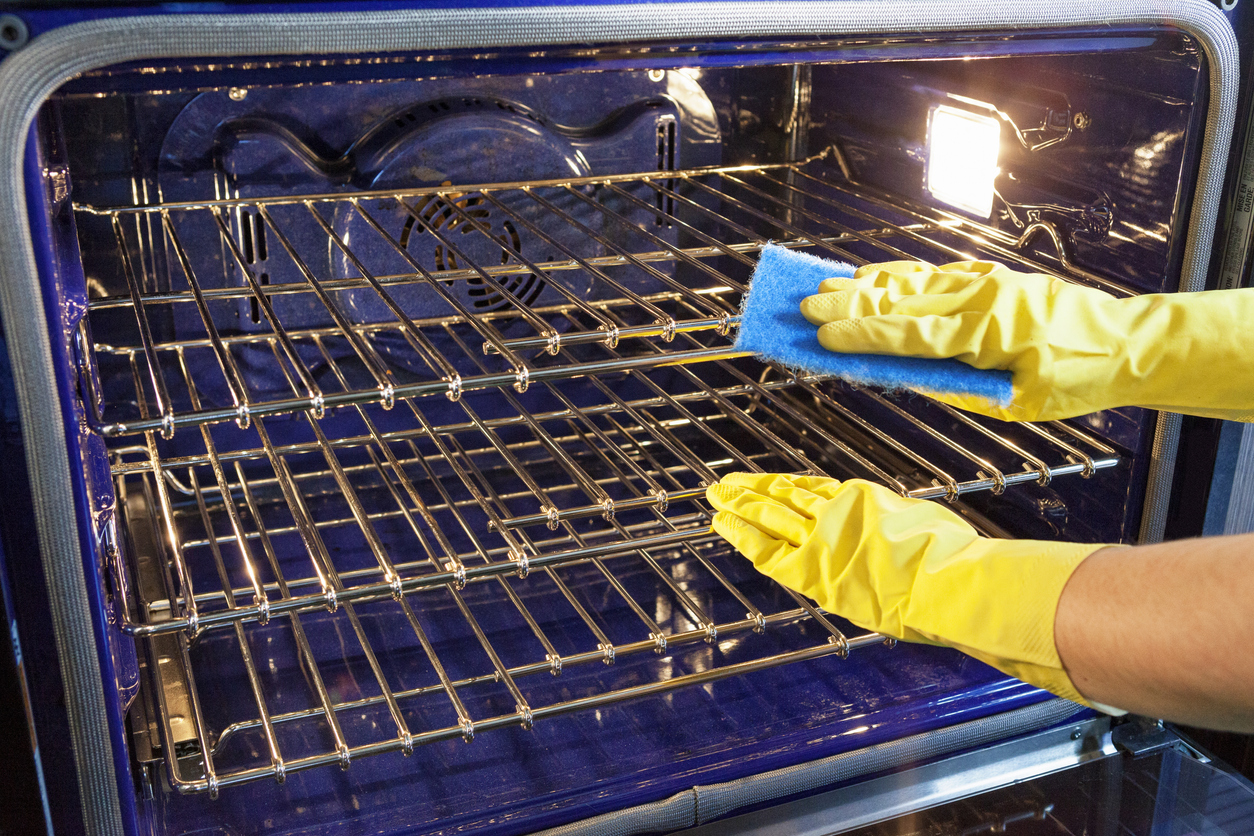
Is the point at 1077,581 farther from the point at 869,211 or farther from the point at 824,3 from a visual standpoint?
the point at 869,211

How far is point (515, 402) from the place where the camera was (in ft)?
4.69

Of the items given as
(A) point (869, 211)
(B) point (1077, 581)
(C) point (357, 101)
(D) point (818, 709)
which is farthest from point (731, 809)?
(C) point (357, 101)

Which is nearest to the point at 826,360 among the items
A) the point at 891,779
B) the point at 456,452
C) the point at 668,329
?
the point at 668,329

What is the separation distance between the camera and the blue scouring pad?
94 cm

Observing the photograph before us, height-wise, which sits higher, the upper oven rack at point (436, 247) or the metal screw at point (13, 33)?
the metal screw at point (13, 33)

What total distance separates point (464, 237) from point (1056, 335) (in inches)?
33.9

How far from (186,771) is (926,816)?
2.62 feet

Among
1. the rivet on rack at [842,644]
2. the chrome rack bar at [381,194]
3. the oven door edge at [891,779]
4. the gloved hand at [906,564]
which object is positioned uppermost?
the chrome rack bar at [381,194]

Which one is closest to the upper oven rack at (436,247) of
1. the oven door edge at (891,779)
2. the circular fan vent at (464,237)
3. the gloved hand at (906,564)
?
the circular fan vent at (464,237)

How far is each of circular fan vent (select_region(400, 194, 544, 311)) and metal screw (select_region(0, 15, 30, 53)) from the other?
0.78 meters

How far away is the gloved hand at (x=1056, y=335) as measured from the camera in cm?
93

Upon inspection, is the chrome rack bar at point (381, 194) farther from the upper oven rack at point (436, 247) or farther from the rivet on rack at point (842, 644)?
the rivet on rack at point (842, 644)

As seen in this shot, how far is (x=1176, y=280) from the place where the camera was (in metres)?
1.11

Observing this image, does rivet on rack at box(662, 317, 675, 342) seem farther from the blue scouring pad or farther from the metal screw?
the metal screw
